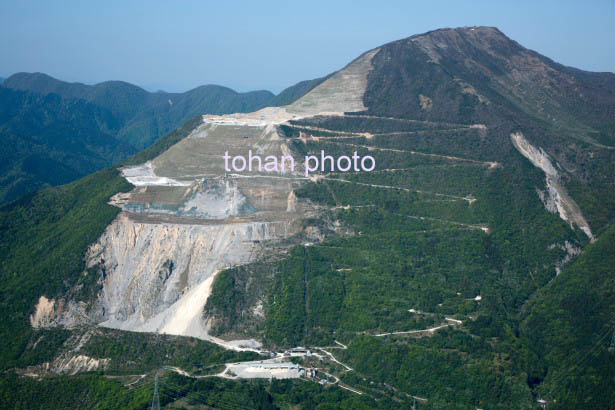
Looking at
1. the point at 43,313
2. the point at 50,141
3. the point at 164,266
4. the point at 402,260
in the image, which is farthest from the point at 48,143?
the point at 402,260

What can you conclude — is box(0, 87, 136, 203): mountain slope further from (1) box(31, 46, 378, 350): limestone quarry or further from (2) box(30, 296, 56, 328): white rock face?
(2) box(30, 296, 56, 328): white rock face

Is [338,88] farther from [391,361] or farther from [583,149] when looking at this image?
[391,361]

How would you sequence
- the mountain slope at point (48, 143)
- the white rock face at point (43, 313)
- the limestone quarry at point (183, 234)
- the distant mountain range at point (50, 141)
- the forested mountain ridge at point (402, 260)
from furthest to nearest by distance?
the distant mountain range at point (50, 141), the mountain slope at point (48, 143), the limestone quarry at point (183, 234), the white rock face at point (43, 313), the forested mountain ridge at point (402, 260)

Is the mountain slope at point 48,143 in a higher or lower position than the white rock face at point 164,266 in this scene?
higher

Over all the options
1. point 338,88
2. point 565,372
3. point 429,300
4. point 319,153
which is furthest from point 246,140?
point 565,372

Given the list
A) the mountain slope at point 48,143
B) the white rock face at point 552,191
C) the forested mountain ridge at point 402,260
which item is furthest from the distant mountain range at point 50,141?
the white rock face at point 552,191

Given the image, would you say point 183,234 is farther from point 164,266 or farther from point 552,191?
point 552,191

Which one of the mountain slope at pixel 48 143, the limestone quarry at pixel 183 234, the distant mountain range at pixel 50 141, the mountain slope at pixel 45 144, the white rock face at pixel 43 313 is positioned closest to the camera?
the white rock face at pixel 43 313

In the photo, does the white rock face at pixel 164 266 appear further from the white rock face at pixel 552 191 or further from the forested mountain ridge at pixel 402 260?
the white rock face at pixel 552 191
